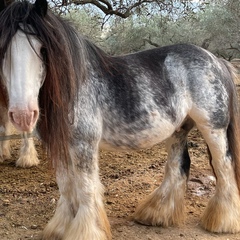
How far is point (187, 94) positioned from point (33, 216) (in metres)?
1.87

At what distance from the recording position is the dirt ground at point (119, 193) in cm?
319

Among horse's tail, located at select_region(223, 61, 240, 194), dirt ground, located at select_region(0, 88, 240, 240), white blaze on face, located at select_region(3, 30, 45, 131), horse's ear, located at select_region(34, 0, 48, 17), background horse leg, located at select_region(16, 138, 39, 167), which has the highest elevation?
horse's ear, located at select_region(34, 0, 48, 17)

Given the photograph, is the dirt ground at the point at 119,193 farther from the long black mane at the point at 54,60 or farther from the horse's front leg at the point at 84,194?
the long black mane at the point at 54,60

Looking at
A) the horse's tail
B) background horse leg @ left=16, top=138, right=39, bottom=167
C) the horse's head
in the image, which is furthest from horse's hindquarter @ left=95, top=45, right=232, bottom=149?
background horse leg @ left=16, top=138, right=39, bottom=167

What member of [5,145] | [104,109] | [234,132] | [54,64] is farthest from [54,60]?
[5,145]

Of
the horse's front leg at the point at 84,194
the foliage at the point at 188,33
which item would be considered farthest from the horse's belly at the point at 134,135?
the foliage at the point at 188,33

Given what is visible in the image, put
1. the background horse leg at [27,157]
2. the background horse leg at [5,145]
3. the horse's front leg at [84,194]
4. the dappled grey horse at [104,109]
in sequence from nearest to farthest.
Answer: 1. the dappled grey horse at [104,109]
2. the horse's front leg at [84,194]
3. the background horse leg at [27,157]
4. the background horse leg at [5,145]

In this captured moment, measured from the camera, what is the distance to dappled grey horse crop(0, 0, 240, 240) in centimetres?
206

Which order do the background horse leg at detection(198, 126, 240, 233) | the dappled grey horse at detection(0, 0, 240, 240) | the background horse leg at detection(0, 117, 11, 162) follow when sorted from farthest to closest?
the background horse leg at detection(0, 117, 11, 162) < the background horse leg at detection(198, 126, 240, 233) < the dappled grey horse at detection(0, 0, 240, 240)

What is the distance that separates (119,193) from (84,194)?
4.52 feet

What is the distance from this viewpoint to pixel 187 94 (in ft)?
9.82

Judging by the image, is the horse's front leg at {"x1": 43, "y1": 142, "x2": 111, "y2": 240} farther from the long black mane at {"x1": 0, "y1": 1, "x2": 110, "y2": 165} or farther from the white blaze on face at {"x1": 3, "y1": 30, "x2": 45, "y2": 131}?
the white blaze on face at {"x1": 3, "y1": 30, "x2": 45, "y2": 131}

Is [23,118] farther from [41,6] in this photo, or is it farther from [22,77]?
[41,6]

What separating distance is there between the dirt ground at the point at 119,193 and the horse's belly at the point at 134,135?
79 cm
